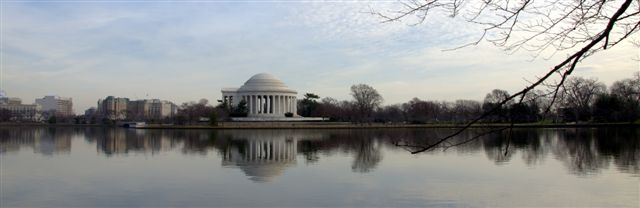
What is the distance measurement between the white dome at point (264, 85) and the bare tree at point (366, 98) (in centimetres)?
1451

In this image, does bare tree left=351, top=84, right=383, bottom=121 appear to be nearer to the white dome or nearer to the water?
the white dome

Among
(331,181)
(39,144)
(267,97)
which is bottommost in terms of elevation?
(331,181)

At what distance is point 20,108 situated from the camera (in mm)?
181000

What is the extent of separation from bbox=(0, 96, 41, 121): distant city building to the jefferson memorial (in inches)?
3485

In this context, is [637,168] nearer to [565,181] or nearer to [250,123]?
[565,181]

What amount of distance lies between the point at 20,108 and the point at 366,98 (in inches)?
5459

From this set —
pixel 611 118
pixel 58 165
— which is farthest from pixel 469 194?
pixel 611 118

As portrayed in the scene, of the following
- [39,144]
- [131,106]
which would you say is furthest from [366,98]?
[131,106]

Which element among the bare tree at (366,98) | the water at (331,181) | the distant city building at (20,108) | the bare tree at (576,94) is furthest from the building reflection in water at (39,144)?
the distant city building at (20,108)

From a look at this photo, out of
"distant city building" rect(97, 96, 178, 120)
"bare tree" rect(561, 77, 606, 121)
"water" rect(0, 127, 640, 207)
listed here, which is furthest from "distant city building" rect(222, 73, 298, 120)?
"bare tree" rect(561, 77, 606, 121)

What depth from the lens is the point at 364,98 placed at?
304 ft

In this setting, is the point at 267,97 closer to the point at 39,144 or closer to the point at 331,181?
the point at 39,144

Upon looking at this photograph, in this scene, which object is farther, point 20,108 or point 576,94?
point 20,108

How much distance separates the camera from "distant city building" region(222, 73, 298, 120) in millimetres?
100375
